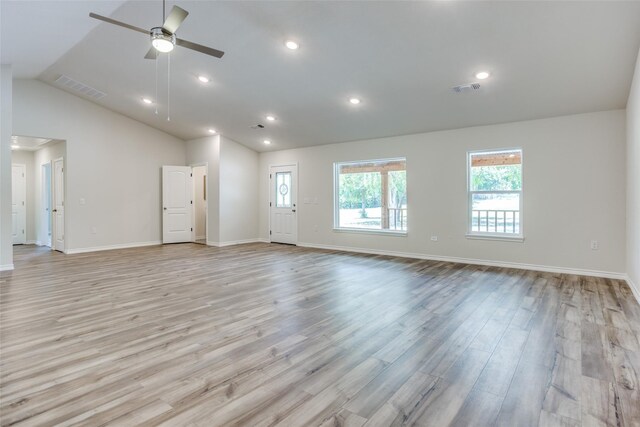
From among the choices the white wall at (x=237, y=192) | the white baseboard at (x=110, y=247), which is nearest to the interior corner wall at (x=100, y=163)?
the white baseboard at (x=110, y=247)

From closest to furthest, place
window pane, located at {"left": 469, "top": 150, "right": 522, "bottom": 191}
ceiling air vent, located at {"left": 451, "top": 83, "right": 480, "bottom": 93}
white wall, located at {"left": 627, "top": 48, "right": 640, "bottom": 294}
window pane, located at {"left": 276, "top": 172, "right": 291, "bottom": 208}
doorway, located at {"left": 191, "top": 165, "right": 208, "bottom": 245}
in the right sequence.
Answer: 1. white wall, located at {"left": 627, "top": 48, "right": 640, "bottom": 294}
2. ceiling air vent, located at {"left": 451, "top": 83, "right": 480, "bottom": 93}
3. window pane, located at {"left": 469, "top": 150, "right": 522, "bottom": 191}
4. window pane, located at {"left": 276, "top": 172, "right": 291, "bottom": 208}
5. doorway, located at {"left": 191, "top": 165, "right": 208, "bottom": 245}

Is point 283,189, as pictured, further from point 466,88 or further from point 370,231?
point 466,88

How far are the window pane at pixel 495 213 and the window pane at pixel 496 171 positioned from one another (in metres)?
0.15

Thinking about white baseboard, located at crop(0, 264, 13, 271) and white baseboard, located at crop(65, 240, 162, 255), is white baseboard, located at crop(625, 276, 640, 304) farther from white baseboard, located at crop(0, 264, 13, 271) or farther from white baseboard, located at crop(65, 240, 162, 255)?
white baseboard, located at crop(65, 240, 162, 255)

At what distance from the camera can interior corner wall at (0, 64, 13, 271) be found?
5.41 metres

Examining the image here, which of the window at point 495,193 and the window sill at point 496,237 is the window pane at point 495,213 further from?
the window sill at point 496,237

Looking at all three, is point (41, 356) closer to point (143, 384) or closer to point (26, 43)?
point (143, 384)

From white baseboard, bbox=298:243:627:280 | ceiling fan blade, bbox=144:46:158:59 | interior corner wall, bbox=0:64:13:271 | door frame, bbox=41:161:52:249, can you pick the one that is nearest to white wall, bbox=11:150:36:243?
door frame, bbox=41:161:52:249

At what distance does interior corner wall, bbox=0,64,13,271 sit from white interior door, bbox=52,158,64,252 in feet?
7.05

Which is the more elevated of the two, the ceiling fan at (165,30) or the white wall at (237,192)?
the ceiling fan at (165,30)

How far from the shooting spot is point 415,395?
1.99 m

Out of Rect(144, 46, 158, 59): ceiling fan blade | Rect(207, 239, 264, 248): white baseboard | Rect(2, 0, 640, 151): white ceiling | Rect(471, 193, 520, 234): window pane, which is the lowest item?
Rect(207, 239, 264, 248): white baseboard

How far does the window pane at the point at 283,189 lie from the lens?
29.6 ft

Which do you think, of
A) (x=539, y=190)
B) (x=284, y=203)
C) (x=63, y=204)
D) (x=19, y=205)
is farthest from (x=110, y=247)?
(x=539, y=190)
